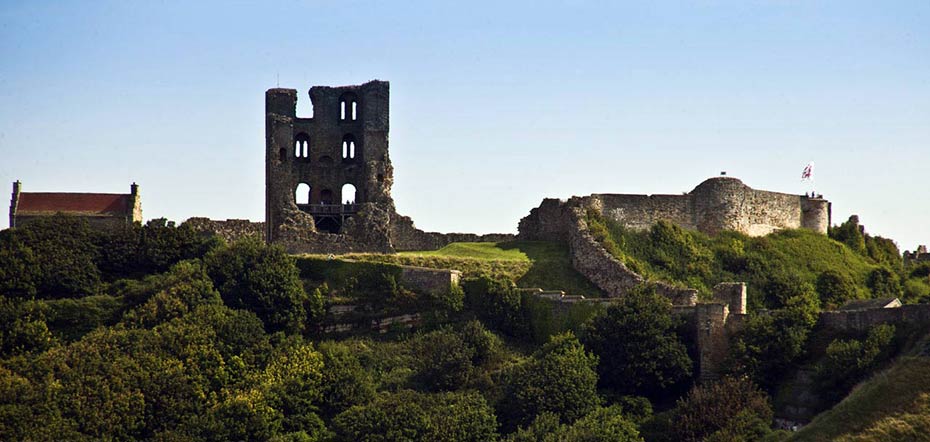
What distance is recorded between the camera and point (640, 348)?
2277 inches

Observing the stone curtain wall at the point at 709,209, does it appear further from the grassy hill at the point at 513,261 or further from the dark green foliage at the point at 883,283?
the dark green foliage at the point at 883,283

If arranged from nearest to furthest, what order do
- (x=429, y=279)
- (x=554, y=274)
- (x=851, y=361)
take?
(x=851, y=361)
(x=429, y=279)
(x=554, y=274)

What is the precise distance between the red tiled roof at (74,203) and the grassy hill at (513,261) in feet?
35.0

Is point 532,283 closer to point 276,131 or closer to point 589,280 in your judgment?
point 589,280

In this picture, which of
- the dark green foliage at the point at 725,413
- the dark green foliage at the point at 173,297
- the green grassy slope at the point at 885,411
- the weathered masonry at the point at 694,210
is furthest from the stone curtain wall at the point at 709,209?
the green grassy slope at the point at 885,411

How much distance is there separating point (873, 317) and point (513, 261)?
15.4 meters

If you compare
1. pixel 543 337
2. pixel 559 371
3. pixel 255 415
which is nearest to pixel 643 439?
pixel 559 371

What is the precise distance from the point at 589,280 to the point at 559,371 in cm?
807

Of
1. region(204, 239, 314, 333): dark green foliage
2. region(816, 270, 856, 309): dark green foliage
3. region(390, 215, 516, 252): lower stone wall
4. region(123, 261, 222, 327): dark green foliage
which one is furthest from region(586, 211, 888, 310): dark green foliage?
region(123, 261, 222, 327): dark green foliage

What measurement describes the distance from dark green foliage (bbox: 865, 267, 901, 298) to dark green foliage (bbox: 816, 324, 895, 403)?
45.7 ft

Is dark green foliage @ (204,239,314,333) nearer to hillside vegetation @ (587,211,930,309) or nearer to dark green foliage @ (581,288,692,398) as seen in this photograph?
dark green foliage @ (581,288,692,398)

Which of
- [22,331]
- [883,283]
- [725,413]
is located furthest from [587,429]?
[22,331]

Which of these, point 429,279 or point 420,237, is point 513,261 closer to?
point 429,279

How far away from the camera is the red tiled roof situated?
7062 cm
